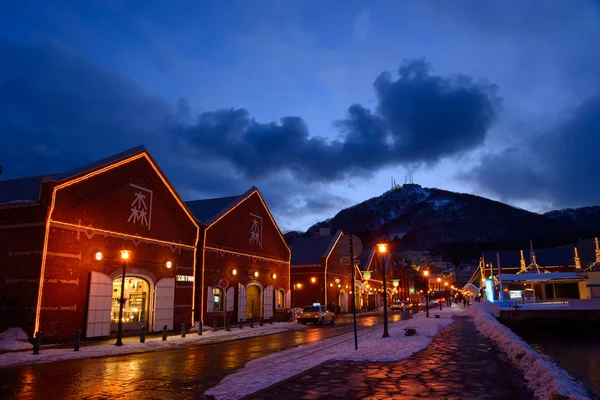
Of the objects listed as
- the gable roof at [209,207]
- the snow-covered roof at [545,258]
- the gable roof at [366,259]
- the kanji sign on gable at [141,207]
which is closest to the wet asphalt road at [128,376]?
the kanji sign on gable at [141,207]

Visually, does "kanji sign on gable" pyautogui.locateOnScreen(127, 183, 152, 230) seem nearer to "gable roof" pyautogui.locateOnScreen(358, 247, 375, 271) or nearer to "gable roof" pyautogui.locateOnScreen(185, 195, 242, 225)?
"gable roof" pyautogui.locateOnScreen(185, 195, 242, 225)

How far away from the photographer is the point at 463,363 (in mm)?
14406

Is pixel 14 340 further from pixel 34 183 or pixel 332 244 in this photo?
pixel 332 244

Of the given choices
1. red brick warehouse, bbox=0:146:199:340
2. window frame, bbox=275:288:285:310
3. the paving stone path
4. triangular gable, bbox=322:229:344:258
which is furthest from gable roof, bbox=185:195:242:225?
the paving stone path

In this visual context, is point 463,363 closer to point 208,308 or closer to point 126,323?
point 126,323

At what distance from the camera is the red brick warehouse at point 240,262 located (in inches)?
1351

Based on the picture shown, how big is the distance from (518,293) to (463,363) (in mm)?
63367

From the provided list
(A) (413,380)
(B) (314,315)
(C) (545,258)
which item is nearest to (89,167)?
(A) (413,380)

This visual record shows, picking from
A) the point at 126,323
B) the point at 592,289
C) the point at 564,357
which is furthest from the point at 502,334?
the point at 592,289

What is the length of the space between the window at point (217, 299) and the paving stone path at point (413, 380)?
2223 cm

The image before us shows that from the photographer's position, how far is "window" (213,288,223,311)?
35.4 metres

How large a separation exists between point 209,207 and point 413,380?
30.6 meters

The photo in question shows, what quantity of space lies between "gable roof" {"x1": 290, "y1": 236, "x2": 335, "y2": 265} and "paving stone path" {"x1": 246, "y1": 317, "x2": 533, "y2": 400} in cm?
4459

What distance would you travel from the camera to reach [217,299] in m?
35.9
